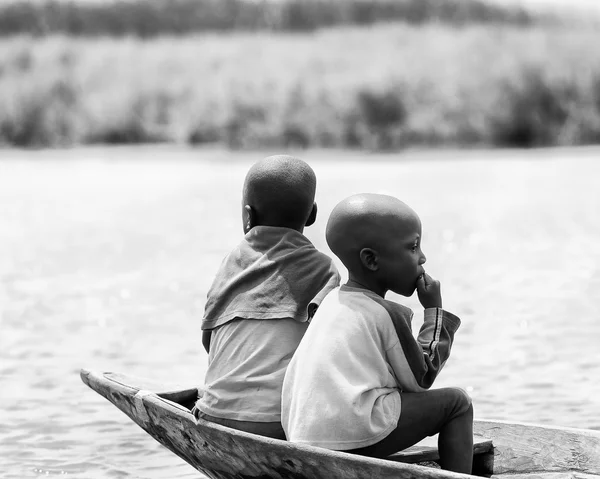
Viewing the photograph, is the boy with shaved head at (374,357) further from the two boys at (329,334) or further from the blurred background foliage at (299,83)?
the blurred background foliage at (299,83)

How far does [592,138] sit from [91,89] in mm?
11601

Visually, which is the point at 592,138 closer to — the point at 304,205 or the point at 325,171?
the point at 325,171

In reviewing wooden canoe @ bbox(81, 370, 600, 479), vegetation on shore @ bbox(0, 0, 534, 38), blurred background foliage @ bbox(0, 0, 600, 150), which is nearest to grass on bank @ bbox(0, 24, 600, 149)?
blurred background foliage @ bbox(0, 0, 600, 150)

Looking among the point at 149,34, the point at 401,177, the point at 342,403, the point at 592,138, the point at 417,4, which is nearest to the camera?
the point at 342,403

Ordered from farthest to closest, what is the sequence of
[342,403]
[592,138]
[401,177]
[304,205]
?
[592,138]
[401,177]
[304,205]
[342,403]

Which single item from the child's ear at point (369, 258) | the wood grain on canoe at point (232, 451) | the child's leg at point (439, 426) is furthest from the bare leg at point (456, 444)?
the child's ear at point (369, 258)

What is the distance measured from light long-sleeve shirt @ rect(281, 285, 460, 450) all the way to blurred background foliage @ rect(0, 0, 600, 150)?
21.1 m

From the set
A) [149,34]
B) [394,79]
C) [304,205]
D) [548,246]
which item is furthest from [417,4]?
[304,205]

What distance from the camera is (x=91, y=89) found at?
28875 millimetres

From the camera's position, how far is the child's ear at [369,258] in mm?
3221

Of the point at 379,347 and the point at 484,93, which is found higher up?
the point at 379,347

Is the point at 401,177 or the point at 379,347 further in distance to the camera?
the point at 401,177

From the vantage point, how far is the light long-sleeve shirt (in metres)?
3.12

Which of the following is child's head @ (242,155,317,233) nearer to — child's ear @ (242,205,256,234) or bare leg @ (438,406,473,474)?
child's ear @ (242,205,256,234)
